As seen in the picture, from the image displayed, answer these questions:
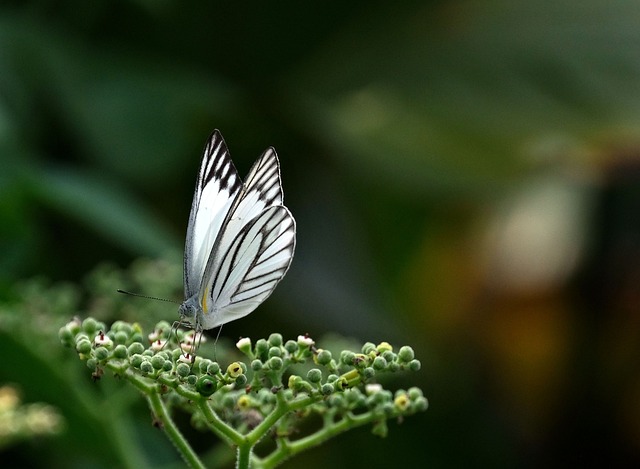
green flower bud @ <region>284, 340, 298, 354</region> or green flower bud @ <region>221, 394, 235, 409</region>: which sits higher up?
green flower bud @ <region>284, 340, 298, 354</region>

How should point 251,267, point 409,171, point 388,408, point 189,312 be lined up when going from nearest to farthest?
point 388,408
point 189,312
point 251,267
point 409,171

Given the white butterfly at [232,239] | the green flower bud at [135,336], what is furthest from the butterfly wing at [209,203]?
the green flower bud at [135,336]

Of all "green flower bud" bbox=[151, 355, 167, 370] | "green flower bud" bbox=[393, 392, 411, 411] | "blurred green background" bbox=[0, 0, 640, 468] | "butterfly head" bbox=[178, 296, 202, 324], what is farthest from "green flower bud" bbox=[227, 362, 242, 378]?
"blurred green background" bbox=[0, 0, 640, 468]

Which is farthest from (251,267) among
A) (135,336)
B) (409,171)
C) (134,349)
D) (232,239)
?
(409,171)

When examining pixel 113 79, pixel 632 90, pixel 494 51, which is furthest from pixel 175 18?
pixel 632 90

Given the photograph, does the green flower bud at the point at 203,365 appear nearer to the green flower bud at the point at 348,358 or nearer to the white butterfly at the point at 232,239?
the green flower bud at the point at 348,358

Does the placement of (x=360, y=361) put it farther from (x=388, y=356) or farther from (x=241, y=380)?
(x=241, y=380)

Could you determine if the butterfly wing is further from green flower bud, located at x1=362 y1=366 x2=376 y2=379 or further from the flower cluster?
green flower bud, located at x1=362 y1=366 x2=376 y2=379
